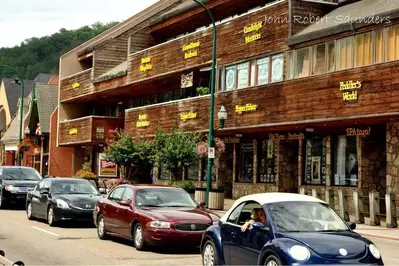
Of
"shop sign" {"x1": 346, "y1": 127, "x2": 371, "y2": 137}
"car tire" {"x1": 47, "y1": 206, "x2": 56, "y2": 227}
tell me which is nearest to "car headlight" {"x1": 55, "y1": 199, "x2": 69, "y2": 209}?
"car tire" {"x1": 47, "y1": 206, "x2": 56, "y2": 227}

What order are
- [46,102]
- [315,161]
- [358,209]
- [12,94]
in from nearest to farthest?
[358,209] → [315,161] → [46,102] → [12,94]

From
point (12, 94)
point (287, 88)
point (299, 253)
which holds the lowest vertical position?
point (299, 253)

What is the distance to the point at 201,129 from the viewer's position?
32.7 meters

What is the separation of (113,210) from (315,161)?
14.4 metres

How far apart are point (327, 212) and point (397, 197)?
13846 millimetres

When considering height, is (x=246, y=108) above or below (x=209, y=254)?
above

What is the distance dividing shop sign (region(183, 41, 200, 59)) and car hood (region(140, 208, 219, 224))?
19.9 metres

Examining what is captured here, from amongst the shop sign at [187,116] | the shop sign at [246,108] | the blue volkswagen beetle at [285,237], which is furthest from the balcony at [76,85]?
the blue volkswagen beetle at [285,237]

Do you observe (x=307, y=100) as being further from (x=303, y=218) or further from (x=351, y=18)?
(x=303, y=218)

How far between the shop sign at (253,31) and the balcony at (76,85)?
1906cm

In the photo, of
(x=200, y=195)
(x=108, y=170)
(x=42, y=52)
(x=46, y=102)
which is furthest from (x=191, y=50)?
(x=42, y=52)

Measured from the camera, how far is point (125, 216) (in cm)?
1513

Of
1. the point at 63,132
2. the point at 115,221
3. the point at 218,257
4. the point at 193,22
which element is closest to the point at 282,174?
the point at 193,22

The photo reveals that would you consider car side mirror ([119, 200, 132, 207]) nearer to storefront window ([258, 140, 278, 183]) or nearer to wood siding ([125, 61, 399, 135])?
wood siding ([125, 61, 399, 135])
